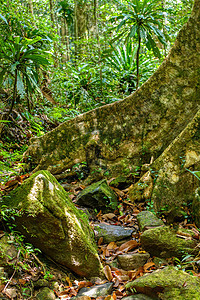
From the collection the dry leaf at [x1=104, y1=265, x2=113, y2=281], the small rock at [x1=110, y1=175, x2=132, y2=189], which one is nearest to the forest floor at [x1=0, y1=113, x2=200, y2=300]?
the dry leaf at [x1=104, y1=265, x2=113, y2=281]

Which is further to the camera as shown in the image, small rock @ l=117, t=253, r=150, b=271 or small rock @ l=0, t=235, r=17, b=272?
small rock @ l=117, t=253, r=150, b=271

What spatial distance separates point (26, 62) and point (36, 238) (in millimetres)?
3381

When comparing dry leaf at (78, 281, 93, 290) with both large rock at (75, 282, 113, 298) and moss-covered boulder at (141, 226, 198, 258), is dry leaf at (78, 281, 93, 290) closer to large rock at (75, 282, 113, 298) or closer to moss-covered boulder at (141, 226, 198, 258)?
large rock at (75, 282, 113, 298)

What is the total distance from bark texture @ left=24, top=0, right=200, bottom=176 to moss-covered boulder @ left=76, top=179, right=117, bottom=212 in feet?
2.20

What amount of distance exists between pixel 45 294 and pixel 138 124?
2939 mm

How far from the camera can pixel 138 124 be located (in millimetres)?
4262

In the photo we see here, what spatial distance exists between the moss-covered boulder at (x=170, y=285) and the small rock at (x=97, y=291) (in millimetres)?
308

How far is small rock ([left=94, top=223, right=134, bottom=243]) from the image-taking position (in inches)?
119

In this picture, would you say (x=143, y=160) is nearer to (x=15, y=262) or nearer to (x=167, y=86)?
(x=167, y=86)

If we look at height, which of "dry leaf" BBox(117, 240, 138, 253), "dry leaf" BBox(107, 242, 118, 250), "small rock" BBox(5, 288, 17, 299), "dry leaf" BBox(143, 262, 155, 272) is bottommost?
"dry leaf" BBox(107, 242, 118, 250)

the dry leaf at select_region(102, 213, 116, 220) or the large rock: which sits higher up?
the large rock

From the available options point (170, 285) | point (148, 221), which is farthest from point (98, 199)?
point (170, 285)

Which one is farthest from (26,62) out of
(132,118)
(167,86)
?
(167,86)

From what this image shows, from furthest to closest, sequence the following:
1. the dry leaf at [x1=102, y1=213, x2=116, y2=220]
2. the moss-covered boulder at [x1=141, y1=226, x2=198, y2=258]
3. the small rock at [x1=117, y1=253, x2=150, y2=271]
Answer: the dry leaf at [x1=102, y1=213, x2=116, y2=220] → the small rock at [x1=117, y1=253, x2=150, y2=271] → the moss-covered boulder at [x1=141, y1=226, x2=198, y2=258]
